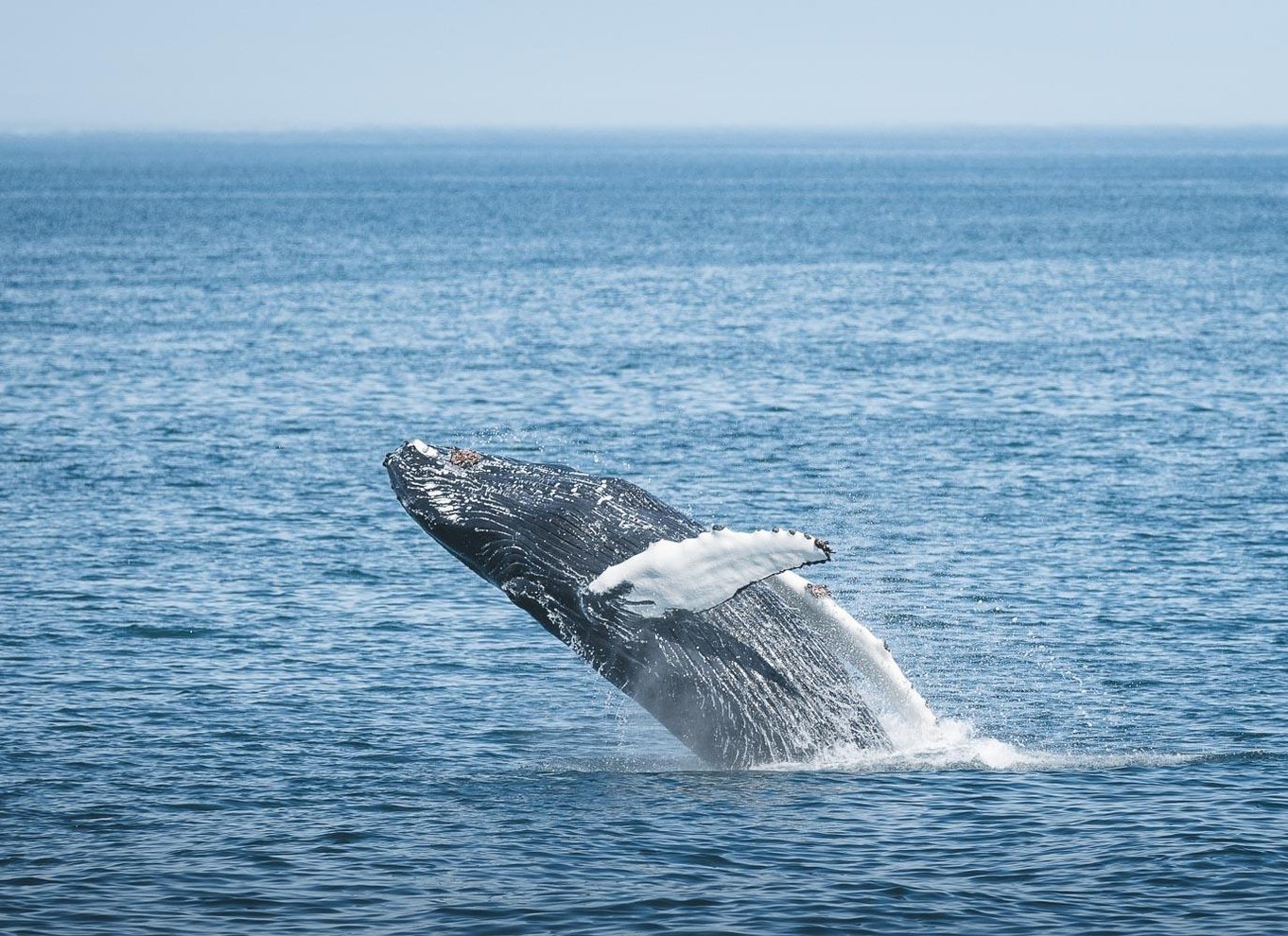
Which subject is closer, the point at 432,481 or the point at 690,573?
the point at 690,573

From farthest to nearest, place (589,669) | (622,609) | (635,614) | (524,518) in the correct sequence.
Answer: (589,669) → (524,518) → (622,609) → (635,614)

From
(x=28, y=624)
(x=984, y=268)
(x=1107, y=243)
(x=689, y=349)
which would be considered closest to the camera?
(x=28, y=624)

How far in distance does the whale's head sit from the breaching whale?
0.5 inches

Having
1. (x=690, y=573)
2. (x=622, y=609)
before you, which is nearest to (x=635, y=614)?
(x=622, y=609)

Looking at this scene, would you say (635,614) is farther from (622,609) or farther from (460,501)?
(460,501)

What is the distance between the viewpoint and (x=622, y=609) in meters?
17.3

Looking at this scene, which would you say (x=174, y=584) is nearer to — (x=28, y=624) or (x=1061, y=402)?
(x=28, y=624)

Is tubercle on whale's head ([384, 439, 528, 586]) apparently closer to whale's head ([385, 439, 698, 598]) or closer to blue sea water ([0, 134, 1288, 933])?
whale's head ([385, 439, 698, 598])

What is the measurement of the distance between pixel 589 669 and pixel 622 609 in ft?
31.4

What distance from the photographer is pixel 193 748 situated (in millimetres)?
22312

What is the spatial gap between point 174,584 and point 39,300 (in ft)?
177

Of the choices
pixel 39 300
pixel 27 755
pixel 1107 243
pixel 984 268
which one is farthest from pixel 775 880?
pixel 1107 243

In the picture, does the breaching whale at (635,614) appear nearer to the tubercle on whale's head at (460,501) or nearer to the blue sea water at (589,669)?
the tubercle on whale's head at (460,501)

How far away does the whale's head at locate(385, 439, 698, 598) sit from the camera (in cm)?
1761
